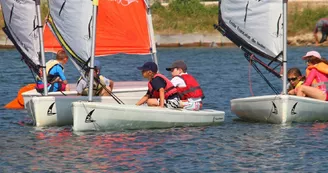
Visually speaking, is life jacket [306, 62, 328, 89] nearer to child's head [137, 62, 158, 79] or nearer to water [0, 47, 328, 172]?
water [0, 47, 328, 172]

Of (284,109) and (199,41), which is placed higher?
(199,41)

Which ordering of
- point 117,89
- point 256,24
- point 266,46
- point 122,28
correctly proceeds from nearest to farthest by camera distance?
1. point 266,46
2. point 256,24
3. point 117,89
4. point 122,28

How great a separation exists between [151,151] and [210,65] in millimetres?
25282

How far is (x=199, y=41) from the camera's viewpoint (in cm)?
5688

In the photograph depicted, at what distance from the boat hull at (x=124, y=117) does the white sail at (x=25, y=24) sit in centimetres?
228

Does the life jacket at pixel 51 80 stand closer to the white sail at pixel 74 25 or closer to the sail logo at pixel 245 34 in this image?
the white sail at pixel 74 25

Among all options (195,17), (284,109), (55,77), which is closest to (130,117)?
(284,109)

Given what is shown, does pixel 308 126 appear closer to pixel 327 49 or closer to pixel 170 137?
pixel 170 137

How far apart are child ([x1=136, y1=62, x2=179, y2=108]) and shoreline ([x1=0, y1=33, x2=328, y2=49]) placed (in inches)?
1463

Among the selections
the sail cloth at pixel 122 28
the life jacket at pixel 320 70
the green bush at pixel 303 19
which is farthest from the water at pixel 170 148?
the green bush at pixel 303 19

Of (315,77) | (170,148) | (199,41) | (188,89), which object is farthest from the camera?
(199,41)

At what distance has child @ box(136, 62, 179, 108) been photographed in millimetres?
17938

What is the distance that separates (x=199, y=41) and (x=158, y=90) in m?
39.1

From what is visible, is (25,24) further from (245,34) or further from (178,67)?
(245,34)
